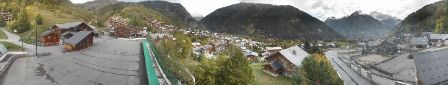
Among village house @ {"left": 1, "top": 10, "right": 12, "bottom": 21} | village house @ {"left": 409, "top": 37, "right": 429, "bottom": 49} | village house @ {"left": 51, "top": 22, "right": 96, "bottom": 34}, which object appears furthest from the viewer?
village house @ {"left": 409, "top": 37, "right": 429, "bottom": 49}

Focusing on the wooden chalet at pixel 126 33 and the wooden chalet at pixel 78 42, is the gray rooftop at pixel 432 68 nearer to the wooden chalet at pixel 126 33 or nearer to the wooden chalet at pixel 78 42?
the wooden chalet at pixel 78 42

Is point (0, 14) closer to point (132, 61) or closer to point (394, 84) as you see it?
point (132, 61)

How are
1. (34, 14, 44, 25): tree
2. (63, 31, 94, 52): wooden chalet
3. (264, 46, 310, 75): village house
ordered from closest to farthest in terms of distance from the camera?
(63, 31, 94, 52): wooden chalet
(264, 46, 310, 75): village house
(34, 14, 44, 25): tree

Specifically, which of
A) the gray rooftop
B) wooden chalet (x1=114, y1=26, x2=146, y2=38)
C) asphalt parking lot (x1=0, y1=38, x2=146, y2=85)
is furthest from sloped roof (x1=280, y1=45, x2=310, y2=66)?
wooden chalet (x1=114, y1=26, x2=146, y2=38)

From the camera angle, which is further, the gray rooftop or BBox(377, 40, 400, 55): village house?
BBox(377, 40, 400, 55): village house

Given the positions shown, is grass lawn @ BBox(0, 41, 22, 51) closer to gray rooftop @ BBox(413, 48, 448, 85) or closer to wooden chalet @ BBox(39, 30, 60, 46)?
wooden chalet @ BBox(39, 30, 60, 46)

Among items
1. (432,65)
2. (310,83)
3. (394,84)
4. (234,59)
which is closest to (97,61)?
(234,59)

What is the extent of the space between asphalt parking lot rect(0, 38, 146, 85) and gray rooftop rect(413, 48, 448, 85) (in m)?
24.5

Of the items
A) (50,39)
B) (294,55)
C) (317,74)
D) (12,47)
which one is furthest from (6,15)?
(317,74)

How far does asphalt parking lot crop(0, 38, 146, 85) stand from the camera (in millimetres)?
37219

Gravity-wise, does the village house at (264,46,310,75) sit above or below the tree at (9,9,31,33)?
below

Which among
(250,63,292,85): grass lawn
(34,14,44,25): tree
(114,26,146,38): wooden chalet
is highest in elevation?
(34,14,44,25): tree

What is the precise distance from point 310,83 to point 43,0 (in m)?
110

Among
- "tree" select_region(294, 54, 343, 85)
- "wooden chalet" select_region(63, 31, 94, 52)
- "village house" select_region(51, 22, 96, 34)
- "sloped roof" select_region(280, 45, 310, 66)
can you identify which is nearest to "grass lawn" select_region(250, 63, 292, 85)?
"tree" select_region(294, 54, 343, 85)
